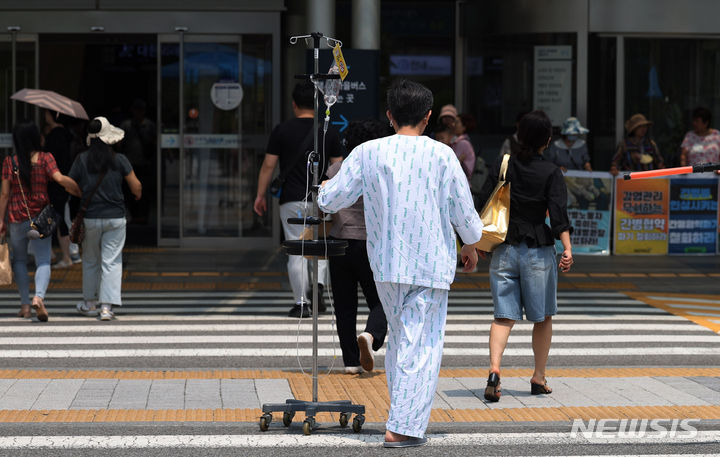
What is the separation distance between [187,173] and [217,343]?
7.03 m

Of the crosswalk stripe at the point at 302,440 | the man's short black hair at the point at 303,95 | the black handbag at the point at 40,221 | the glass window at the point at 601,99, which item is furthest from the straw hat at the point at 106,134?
the glass window at the point at 601,99

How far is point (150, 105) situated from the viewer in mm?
21641

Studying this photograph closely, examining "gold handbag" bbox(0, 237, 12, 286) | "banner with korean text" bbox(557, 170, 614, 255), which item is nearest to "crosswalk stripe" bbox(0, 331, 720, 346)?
"gold handbag" bbox(0, 237, 12, 286)

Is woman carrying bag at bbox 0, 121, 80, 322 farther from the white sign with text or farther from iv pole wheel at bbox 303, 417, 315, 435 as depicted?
the white sign with text

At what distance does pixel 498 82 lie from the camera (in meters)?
17.2

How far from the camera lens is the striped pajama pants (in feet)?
19.6

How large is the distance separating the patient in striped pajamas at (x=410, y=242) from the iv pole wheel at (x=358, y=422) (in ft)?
1.03

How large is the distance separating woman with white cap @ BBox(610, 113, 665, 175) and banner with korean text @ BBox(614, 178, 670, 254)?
234 mm

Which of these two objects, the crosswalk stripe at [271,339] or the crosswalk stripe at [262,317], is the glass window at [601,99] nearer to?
the crosswalk stripe at [262,317]

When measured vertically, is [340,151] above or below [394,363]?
above

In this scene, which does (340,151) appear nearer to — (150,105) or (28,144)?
(28,144)

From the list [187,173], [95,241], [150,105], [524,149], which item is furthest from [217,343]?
[150,105]

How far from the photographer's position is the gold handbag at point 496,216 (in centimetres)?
724

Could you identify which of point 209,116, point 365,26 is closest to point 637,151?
point 365,26
